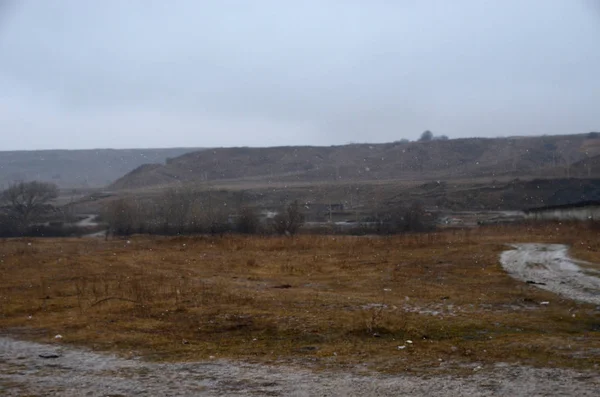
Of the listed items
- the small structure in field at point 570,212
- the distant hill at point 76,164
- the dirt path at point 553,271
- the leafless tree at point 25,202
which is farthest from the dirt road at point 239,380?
the distant hill at point 76,164

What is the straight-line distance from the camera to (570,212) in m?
46.2

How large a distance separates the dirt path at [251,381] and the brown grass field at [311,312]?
0.48m

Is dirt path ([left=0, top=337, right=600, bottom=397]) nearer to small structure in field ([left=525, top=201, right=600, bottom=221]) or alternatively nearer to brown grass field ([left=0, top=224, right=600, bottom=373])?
brown grass field ([left=0, top=224, right=600, bottom=373])

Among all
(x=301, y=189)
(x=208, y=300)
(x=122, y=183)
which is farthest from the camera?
(x=122, y=183)

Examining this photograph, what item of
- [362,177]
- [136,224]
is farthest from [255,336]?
[362,177]

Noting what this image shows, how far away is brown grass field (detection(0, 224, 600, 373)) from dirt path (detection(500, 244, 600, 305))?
555mm

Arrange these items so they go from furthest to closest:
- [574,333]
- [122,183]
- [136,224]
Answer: [122,183] < [136,224] < [574,333]

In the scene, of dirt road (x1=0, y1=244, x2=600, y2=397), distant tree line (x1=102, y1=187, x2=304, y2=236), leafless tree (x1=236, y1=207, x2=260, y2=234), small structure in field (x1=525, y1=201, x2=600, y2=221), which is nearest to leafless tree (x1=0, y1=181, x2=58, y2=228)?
distant tree line (x1=102, y1=187, x2=304, y2=236)

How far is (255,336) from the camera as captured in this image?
1069cm

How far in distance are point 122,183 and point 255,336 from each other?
98310mm

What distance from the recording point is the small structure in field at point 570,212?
42344 millimetres

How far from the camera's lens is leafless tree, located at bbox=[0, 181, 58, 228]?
5025 centimetres

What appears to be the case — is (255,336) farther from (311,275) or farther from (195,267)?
(195,267)

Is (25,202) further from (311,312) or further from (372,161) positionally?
(372,161)
